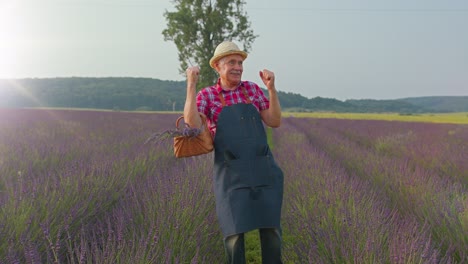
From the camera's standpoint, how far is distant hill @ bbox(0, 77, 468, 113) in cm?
10356

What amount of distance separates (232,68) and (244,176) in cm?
69

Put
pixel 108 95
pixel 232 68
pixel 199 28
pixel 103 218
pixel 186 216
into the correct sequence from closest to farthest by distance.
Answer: pixel 232 68, pixel 186 216, pixel 103 218, pixel 199 28, pixel 108 95

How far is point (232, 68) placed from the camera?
7.58ft

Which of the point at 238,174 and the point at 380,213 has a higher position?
the point at 238,174

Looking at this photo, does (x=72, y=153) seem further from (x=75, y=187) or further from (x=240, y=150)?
(x=240, y=150)

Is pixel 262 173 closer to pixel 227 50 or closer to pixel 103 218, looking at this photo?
pixel 227 50

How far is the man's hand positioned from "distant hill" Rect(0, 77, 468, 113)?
94608mm

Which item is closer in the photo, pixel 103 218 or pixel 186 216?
pixel 186 216

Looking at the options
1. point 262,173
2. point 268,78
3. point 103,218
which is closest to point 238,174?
point 262,173

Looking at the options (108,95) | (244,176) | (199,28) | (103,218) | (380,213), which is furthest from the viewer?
(108,95)

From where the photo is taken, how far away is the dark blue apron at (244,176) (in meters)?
2.17

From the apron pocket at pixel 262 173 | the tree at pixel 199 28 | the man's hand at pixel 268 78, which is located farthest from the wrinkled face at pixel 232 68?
the tree at pixel 199 28

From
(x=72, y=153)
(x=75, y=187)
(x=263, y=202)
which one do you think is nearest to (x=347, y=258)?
(x=263, y=202)

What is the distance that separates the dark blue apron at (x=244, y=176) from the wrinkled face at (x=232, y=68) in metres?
0.17
